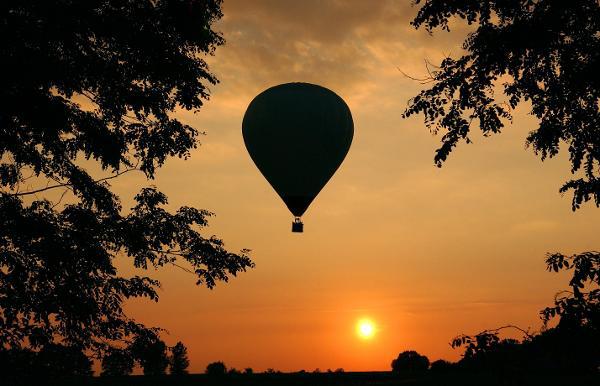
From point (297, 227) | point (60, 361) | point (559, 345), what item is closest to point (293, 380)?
point (297, 227)

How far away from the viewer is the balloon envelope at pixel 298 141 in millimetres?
22281

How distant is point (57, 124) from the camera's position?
13836mm

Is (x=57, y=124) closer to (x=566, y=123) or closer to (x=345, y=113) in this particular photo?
(x=566, y=123)

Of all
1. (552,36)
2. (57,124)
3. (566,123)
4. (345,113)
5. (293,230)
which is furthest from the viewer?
(345,113)

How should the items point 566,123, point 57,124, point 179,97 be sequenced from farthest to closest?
point 179,97 < point 57,124 < point 566,123

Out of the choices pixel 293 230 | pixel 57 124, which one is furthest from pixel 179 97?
pixel 293 230

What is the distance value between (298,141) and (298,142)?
0.03 m

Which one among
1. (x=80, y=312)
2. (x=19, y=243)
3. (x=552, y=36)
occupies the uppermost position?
(x=552, y=36)

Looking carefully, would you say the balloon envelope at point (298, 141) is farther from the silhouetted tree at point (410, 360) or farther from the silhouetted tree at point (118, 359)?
the silhouetted tree at point (410, 360)

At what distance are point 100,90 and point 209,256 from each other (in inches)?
167

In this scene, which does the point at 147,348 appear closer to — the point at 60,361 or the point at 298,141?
the point at 60,361

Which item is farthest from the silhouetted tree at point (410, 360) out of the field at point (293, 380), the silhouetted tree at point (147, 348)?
the silhouetted tree at point (147, 348)

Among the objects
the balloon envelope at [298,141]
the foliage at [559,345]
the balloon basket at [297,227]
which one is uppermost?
the balloon envelope at [298,141]

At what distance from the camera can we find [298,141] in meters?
22.2
